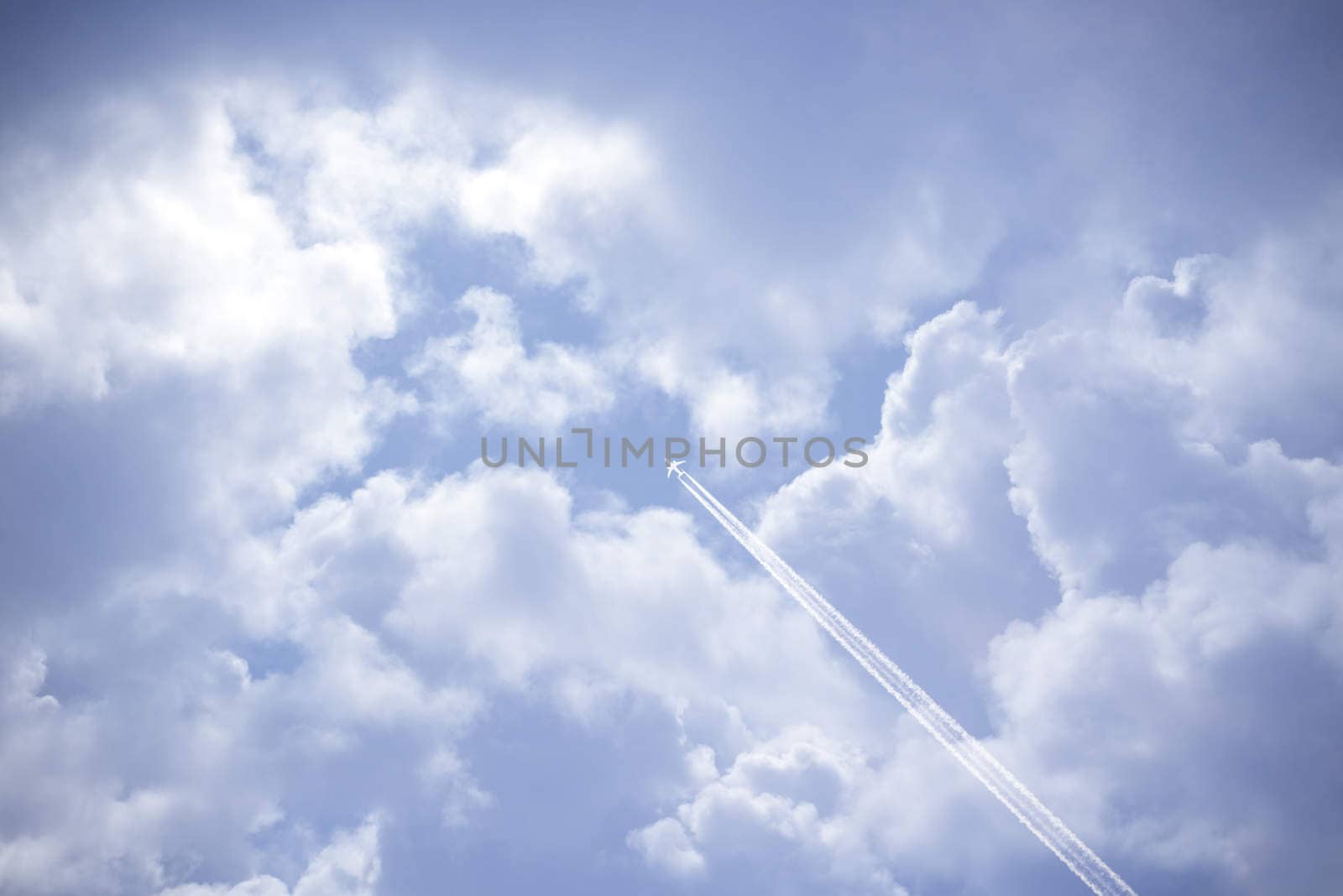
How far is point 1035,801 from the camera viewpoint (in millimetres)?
139500

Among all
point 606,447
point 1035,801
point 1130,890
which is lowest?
point 1130,890

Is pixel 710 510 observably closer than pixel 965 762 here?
No

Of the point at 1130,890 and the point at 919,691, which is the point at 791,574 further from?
the point at 1130,890

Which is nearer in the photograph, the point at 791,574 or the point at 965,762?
the point at 965,762

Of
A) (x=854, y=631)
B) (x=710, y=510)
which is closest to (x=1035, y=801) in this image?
(x=854, y=631)

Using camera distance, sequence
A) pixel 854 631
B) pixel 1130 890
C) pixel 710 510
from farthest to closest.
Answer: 1. pixel 710 510
2. pixel 854 631
3. pixel 1130 890

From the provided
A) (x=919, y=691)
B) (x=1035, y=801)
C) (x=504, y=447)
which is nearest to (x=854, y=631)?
(x=919, y=691)

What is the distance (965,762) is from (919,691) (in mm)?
15240

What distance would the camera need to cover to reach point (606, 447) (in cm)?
14212

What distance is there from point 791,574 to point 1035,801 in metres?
56.4

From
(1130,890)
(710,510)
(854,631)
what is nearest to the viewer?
(1130,890)

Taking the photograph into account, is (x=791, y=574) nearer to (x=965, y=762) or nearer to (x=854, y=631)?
(x=854, y=631)

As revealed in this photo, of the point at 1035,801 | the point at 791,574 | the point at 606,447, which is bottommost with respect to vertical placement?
the point at 1035,801

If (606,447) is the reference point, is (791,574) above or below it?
below
